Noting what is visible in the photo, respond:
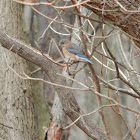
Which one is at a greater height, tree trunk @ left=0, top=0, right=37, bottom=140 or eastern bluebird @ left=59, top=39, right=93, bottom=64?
eastern bluebird @ left=59, top=39, right=93, bottom=64

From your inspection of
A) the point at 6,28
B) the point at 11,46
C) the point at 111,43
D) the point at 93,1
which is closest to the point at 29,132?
the point at 11,46

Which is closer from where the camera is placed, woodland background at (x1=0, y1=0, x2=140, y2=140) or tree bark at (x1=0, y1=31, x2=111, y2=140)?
woodland background at (x1=0, y1=0, x2=140, y2=140)

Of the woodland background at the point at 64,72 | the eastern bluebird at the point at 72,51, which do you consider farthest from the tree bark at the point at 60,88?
the eastern bluebird at the point at 72,51

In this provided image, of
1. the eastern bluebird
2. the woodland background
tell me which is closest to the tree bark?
the woodland background

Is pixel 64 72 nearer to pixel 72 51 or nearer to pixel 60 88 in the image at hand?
pixel 72 51

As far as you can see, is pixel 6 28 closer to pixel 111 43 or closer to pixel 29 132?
pixel 29 132

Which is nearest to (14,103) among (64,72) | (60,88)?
(64,72)

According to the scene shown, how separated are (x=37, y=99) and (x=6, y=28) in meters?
2.59

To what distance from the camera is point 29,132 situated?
4715 mm

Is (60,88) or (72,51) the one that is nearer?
(60,88)

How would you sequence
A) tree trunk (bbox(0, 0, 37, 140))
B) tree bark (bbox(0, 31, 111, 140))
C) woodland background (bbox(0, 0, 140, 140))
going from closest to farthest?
woodland background (bbox(0, 0, 140, 140))
tree bark (bbox(0, 31, 111, 140))
tree trunk (bbox(0, 0, 37, 140))

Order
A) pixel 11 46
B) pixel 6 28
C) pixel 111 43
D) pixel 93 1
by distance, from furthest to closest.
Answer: pixel 111 43 < pixel 6 28 < pixel 11 46 < pixel 93 1

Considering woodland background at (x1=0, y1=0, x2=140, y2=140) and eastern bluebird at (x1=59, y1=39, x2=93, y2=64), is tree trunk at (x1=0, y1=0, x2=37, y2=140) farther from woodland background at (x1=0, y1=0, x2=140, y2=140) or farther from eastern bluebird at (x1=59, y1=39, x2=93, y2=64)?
eastern bluebird at (x1=59, y1=39, x2=93, y2=64)

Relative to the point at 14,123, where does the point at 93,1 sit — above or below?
above
